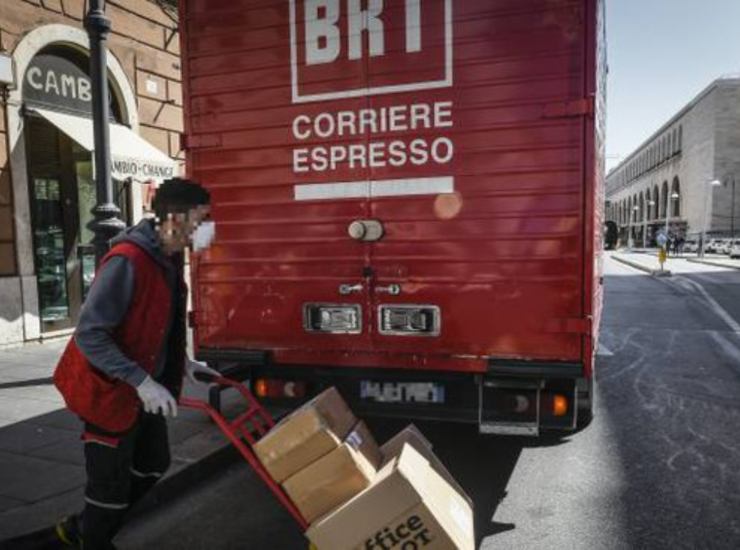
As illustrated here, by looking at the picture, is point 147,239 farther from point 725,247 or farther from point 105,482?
point 725,247

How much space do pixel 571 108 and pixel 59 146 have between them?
27.5ft

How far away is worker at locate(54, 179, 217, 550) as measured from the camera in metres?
2.60

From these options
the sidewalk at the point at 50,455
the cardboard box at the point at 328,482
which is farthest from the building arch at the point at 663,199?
the cardboard box at the point at 328,482

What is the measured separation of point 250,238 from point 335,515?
7.68ft

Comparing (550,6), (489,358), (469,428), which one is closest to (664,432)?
(469,428)

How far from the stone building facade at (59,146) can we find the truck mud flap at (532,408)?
18.7 ft

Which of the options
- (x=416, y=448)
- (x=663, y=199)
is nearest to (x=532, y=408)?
(x=416, y=448)

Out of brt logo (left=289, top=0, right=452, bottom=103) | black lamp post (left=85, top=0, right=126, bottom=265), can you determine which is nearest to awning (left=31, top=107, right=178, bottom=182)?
black lamp post (left=85, top=0, right=126, bottom=265)

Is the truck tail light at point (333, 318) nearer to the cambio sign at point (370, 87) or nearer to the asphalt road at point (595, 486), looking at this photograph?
the cambio sign at point (370, 87)

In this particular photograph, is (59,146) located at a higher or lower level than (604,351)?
higher

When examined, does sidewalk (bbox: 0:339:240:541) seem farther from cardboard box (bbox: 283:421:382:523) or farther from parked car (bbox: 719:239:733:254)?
parked car (bbox: 719:239:733:254)

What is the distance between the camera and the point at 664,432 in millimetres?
5391

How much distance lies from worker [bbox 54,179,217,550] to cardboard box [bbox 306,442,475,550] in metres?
0.81

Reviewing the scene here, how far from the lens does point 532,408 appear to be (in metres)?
3.96
